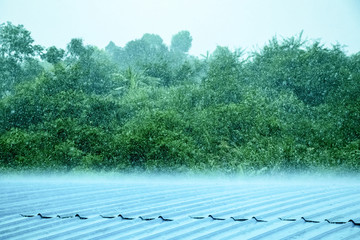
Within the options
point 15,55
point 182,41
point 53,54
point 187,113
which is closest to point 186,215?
point 187,113

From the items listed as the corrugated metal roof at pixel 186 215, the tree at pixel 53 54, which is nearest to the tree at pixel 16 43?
the tree at pixel 53 54

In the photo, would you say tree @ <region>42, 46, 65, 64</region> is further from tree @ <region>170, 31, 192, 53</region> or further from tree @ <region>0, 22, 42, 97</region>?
tree @ <region>170, 31, 192, 53</region>

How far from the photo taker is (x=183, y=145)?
46.3 feet

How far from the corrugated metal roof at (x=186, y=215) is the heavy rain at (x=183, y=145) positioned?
0.02 meters

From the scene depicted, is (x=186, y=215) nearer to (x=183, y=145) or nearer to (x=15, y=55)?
(x=183, y=145)

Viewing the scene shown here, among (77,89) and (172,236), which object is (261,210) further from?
(77,89)

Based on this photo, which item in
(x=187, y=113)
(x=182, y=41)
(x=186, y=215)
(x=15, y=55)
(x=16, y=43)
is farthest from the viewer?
(x=182, y=41)

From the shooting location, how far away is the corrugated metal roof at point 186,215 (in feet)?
10.3

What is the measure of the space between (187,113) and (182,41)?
4371 cm

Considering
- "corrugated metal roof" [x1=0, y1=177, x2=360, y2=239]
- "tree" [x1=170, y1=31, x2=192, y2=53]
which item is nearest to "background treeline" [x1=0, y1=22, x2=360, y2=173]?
"corrugated metal roof" [x1=0, y1=177, x2=360, y2=239]

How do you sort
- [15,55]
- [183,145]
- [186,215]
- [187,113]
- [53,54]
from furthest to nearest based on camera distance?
[53,54] → [15,55] → [187,113] → [183,145] → [186,215]

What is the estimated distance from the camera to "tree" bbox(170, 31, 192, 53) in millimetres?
58844

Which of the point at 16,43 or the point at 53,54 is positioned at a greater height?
the point at 16,43

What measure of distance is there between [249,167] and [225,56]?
1105 centimetres
